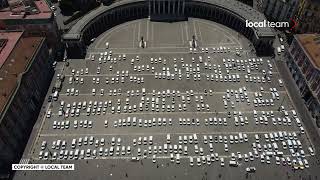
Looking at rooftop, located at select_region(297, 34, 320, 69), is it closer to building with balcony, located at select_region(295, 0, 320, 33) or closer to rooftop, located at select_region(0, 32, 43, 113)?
building with balcony, located at select_region(295, 0, 320, 33)

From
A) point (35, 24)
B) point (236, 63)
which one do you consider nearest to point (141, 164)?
point (236, 63)

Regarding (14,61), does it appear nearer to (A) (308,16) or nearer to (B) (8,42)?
(B) (8,42)

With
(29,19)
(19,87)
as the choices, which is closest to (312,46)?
(19,87)

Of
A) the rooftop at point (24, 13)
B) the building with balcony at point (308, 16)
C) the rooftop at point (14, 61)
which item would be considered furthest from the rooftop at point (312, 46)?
the rooftop at point (14, 61)

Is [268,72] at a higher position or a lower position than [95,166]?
higher

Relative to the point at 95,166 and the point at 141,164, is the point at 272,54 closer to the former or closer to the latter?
the point at 141,164

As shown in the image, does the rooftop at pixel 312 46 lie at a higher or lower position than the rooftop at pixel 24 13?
lower

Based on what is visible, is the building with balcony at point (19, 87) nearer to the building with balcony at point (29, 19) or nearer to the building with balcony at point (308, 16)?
the building with balcony at point (29, 19)
